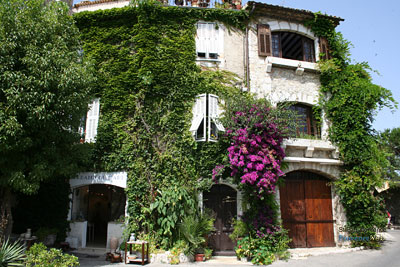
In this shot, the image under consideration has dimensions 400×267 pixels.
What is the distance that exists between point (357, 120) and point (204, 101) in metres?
5.51

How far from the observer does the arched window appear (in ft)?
36.1

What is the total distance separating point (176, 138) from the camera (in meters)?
9.68

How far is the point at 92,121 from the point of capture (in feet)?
33.7

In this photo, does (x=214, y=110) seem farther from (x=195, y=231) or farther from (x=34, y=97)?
(x=34, y=97)

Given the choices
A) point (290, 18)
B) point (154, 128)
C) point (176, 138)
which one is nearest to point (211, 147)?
point (176, 138)

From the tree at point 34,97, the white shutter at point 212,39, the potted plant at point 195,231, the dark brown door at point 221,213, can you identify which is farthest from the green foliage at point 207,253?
the white shutter at point 212,39

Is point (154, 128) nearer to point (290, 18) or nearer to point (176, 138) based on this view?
point (176, 138)

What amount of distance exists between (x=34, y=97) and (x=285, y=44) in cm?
1019

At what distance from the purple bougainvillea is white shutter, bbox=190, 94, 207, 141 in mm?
996

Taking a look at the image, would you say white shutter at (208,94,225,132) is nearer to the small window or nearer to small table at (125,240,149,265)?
the small window

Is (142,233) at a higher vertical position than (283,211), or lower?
lower

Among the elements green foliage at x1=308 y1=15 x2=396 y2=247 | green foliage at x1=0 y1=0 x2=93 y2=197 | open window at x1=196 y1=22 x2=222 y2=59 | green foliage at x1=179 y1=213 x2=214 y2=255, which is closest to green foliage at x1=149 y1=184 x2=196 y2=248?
green foliage at x1=179 y1=213 x2=214 y2=255

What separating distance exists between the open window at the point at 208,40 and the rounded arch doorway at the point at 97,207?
5662mm

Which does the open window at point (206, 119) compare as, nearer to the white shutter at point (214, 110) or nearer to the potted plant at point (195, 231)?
the white shutter at point (214, 110)
